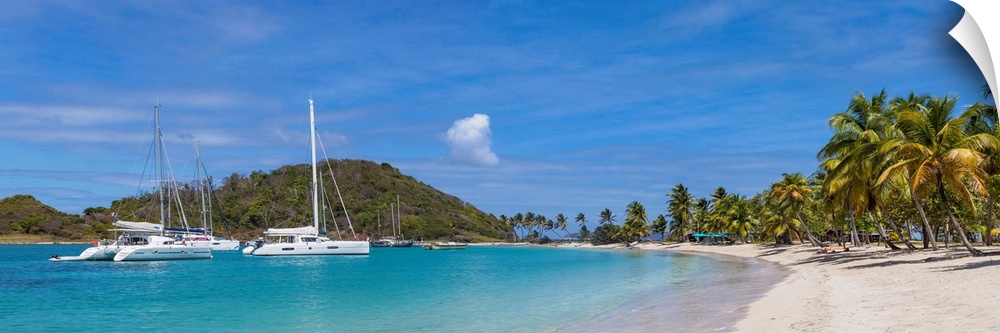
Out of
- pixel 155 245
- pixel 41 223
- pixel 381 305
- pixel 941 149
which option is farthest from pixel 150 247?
pixel 41 223

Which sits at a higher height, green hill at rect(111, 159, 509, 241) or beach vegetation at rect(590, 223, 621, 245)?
green hill at rect(111, 159, 509, 241)

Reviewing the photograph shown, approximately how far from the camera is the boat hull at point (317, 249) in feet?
218

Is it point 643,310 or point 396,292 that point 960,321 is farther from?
point 396,292

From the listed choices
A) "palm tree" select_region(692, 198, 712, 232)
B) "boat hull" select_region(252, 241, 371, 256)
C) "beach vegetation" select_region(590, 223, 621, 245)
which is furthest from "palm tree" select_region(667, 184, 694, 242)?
"boat hull" select_region(252, 241, 371, 256)

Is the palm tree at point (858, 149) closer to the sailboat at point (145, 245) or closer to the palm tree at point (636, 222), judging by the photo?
the sailboat at point (145, 245)

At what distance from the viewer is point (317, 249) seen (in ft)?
219

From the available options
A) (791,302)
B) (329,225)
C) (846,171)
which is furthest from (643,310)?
(329,225)

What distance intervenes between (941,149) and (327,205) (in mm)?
134868

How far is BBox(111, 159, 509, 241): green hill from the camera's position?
142 meters

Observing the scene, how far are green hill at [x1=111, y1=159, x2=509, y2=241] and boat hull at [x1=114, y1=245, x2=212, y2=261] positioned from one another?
186 ft

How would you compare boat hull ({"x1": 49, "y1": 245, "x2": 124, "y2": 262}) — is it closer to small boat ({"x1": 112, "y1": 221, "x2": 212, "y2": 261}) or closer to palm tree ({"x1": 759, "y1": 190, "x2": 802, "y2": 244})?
small boat ({"x1": 112, "y1": 221, "x2": 212, "y2": 261})

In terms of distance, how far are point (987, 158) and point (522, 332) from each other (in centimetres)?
1718

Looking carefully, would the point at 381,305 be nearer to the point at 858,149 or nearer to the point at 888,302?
the point at 888,302

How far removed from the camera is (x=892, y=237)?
195ft
